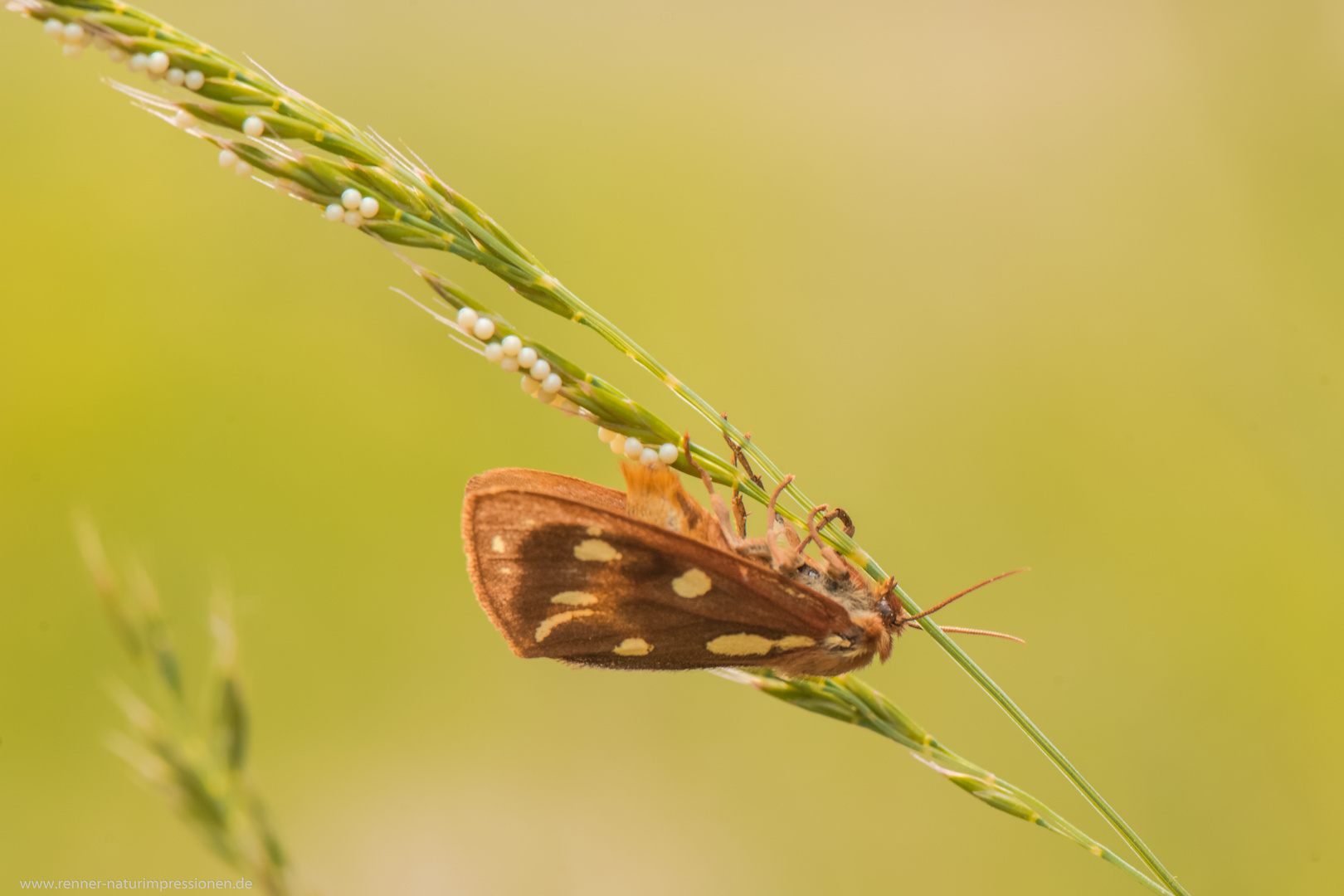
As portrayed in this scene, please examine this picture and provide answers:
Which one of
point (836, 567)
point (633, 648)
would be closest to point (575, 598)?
point (633, 648)

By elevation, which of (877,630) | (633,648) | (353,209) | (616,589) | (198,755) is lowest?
(198,755)

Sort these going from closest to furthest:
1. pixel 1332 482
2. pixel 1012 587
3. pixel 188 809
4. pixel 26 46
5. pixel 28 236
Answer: pixel 188 809 < pixel 1332 482 < pixel 1012 587 < pixel 28 236 < pixel 26 46


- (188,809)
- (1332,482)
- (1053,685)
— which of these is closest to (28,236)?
(188,809)

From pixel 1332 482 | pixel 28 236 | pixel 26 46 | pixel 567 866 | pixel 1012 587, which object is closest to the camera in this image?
pixel 1332 482

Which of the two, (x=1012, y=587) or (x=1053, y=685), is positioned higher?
(x=1012, y=587)

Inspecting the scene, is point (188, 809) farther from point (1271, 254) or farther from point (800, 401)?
point (1271, 254)

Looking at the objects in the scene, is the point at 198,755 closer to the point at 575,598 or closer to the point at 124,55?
the point at 575,598

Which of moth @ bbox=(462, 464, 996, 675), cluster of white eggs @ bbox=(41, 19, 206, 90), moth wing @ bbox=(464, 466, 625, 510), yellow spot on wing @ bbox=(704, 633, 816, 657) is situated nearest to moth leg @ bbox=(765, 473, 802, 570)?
moth @ bbox=(462, 464, 996, 675)
